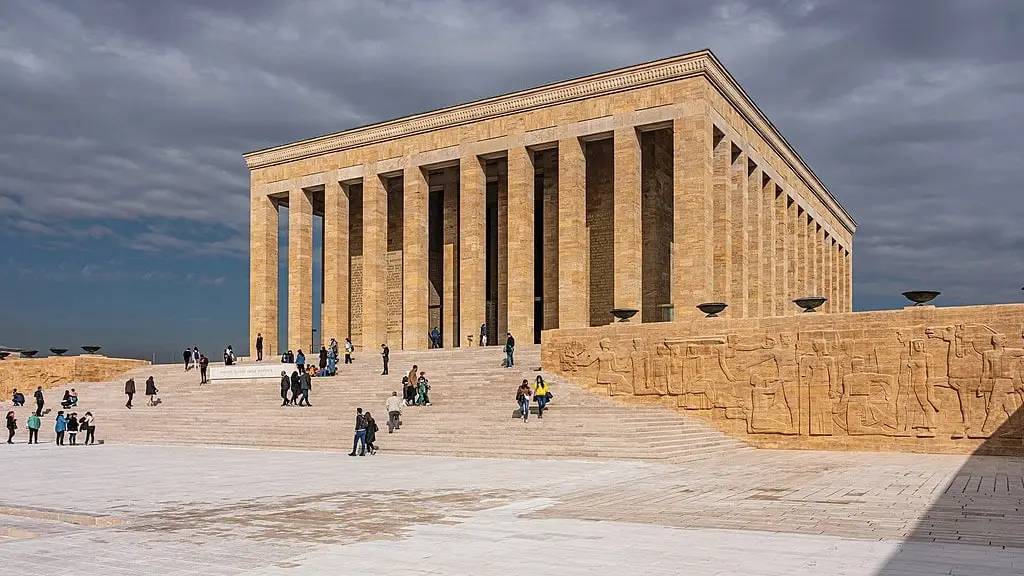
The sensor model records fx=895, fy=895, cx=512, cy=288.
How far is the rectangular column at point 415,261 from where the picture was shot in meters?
33.3

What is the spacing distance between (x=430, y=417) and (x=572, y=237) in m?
11.5

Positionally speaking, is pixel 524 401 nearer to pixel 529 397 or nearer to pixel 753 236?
pixel 529 397

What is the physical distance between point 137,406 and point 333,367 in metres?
5.62

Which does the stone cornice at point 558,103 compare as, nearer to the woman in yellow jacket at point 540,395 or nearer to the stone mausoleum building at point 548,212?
the stone mausoleum building at point 548,212

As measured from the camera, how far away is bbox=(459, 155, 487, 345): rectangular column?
105 ft

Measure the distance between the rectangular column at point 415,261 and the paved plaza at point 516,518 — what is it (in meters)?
17.8

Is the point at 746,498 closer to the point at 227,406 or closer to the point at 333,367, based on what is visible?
the point at 227,406

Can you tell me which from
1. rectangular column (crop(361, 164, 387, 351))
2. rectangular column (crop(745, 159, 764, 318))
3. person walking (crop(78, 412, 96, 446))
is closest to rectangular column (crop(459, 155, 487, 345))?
rectangular column (crop(361, 164, 387, 351))

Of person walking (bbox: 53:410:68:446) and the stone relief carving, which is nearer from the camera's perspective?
the stone relief carving

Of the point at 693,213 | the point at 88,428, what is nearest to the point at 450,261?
the point at 693,213

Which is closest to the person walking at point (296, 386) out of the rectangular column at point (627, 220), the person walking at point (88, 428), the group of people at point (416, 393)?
the group of people at point (416, 393)

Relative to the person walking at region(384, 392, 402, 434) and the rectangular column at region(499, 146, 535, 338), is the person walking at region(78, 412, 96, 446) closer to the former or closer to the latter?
the person walking at region(384, 392, 402, 434)

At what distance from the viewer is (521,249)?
3044 cm

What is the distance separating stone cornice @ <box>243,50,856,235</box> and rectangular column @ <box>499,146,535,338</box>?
6.45 ft
